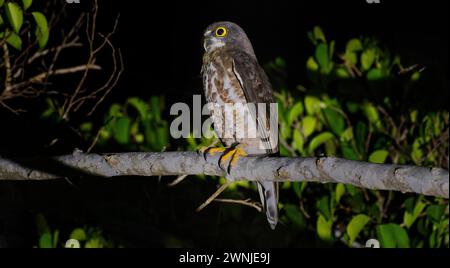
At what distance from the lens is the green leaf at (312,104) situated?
3695 mm

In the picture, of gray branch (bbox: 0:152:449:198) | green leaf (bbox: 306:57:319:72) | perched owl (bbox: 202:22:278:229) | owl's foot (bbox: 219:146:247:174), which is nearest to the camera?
gray branch (bbox: 0:152:449:198)

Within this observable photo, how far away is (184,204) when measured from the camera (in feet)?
13.0

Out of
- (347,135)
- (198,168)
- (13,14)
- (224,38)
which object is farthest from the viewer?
(224,38)

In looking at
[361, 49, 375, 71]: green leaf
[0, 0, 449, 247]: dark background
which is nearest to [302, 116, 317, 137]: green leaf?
[361, 49, 375, 71]: green leaf

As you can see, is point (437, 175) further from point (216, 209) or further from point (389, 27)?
point (389, 27)

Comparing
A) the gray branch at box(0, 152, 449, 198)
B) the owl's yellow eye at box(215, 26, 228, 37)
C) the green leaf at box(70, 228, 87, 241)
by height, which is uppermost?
the owl's yellow eye at box(215, 26, 228, 37)

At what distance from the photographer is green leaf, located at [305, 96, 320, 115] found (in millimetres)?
3695

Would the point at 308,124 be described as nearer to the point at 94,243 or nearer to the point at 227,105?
the point at 227,105

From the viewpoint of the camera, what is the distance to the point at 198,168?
8.36ft

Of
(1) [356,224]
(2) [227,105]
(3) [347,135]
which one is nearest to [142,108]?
(2) [227,105]

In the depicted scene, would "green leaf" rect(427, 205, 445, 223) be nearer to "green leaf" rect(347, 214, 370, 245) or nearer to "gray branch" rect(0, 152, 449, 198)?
"green leaf" rect(347, 214, 370, 245)

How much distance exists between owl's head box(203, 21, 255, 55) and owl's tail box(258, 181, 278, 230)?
91 centimetres

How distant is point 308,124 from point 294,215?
563 mm

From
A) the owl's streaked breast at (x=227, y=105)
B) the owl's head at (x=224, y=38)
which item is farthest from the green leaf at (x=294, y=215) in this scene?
the owl's head at (x=224, y=38)
